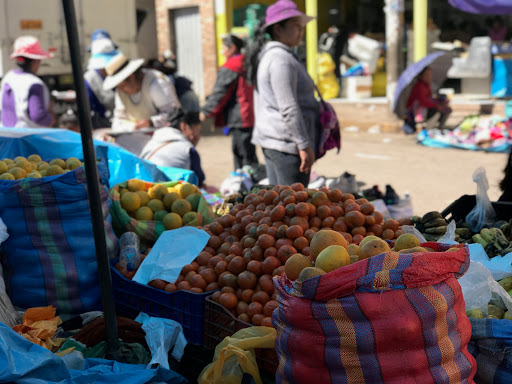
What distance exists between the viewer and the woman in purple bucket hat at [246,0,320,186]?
4.73 meters

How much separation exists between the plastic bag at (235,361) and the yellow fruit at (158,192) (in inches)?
63.2

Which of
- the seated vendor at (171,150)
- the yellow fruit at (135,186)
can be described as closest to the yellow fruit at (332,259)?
the yellow fruit at (135,186)

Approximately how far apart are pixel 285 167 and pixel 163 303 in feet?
6.76

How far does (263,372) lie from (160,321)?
1.86ft

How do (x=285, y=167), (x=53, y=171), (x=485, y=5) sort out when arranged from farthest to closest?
(x=485, y=5)
(x=285, y=167)
(x=53, y=171)

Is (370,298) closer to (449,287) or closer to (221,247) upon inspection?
(449,287)

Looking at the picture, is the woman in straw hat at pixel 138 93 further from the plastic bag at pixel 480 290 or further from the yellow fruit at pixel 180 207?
the plastic bag at pixel 480 290

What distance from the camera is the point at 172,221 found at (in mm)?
3816

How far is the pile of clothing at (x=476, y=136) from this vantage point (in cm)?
1081

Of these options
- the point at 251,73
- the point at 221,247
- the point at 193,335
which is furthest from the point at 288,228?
the point at 251,73

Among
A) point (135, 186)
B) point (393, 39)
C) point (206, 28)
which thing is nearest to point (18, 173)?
point (135, 186)

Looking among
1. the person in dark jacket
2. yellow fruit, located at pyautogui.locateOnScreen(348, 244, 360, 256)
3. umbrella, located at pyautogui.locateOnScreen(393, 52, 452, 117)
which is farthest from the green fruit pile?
umbrella, located at pyautogui.locateOnScreen(393, 52, 452, 117)

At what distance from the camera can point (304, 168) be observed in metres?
4.84

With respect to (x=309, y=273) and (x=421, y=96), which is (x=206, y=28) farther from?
(x=309, y=273)
